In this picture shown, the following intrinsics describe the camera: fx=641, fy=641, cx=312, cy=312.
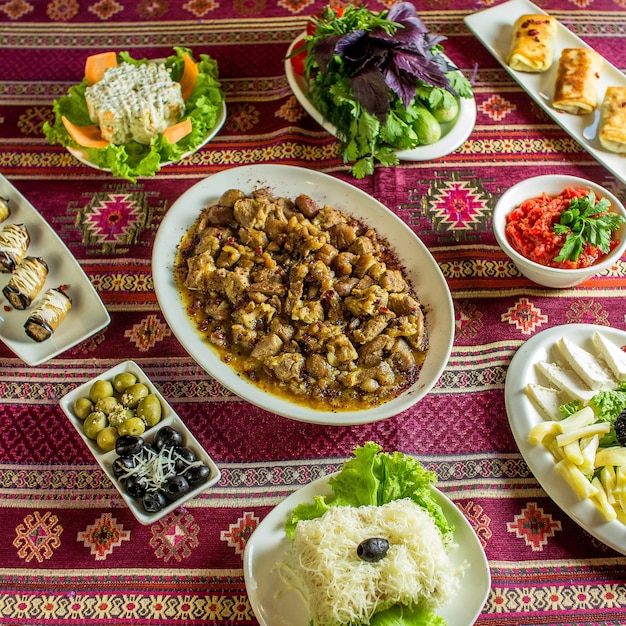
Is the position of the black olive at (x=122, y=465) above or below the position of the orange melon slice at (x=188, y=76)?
below

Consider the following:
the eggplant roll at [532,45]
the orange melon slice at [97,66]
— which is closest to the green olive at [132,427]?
the orange melon slice at [97,66]

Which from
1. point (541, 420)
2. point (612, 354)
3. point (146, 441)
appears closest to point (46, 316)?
point (146, 441)

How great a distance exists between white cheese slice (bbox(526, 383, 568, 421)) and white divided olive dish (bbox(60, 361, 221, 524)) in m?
1.62

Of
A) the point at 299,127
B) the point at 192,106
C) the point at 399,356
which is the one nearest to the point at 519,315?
the point at 399,356

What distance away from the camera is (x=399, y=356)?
10.8 ft

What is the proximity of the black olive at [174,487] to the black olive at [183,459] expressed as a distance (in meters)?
0.06

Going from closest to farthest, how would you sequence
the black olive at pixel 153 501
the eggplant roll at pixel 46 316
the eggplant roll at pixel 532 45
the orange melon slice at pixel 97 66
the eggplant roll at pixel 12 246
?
the black olive at pixel 153 501 → the eggplant roll at pixel 46 316 → the eggplant roll at pixel 12 246 → the orange melon slice at pixel 97 66 → the eggplant roll at pixel 532 45

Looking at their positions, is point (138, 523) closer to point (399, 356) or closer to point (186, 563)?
point (186, 563)

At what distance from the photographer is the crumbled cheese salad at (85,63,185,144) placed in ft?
13.2

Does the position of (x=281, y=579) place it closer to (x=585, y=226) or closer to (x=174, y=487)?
(x=174, y=487)

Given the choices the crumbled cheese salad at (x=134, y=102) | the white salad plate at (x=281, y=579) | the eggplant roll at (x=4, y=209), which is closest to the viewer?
the white salad plate at (x=281, y=579)

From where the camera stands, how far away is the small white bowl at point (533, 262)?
353 cm

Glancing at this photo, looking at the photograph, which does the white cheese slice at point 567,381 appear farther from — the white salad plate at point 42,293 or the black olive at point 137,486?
the white salad plate at point 42,293

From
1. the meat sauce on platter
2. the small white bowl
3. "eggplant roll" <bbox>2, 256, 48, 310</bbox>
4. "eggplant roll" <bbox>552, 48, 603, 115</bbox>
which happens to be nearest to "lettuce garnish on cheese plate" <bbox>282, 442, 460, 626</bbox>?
the meat sauce on platter
